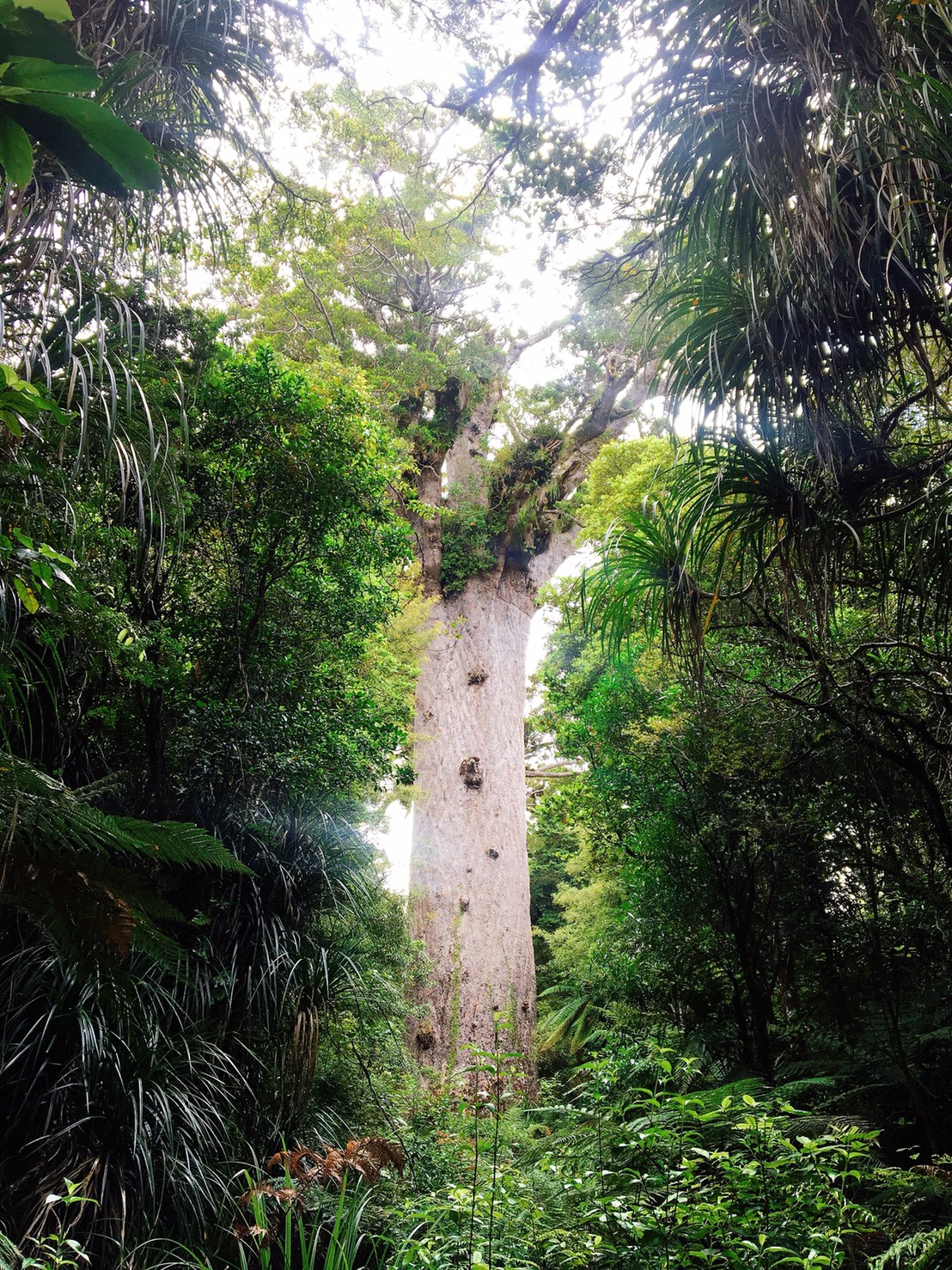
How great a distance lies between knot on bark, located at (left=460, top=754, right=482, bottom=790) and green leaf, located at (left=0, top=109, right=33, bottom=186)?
7332mm

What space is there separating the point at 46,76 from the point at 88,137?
0.05m

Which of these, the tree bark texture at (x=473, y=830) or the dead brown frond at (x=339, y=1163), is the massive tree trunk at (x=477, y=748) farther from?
the dead brown frond at (x=339, y=1163)

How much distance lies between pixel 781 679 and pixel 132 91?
409cm

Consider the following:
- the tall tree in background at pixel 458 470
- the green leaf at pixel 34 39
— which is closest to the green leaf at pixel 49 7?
the green leaf at pixel 34 39

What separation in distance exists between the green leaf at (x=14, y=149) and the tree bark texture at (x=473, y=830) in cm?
605

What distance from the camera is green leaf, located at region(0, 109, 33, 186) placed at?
74 cm

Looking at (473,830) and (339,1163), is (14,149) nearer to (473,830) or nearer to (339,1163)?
(339,1163)

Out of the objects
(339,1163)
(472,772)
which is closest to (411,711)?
(472,772)

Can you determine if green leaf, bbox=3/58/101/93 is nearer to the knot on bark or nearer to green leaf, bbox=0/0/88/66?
green leaf, bbox=0/0/88/66

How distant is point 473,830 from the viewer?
7609 millimetres

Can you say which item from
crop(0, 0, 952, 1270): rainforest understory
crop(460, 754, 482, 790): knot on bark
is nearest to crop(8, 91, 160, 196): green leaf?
crop(0, 0, 952, 1270): rainforest understory

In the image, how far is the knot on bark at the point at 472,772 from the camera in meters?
7.84

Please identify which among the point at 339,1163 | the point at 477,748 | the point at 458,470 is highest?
the point at 458,470

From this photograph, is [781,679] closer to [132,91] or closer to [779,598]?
[779,598]
